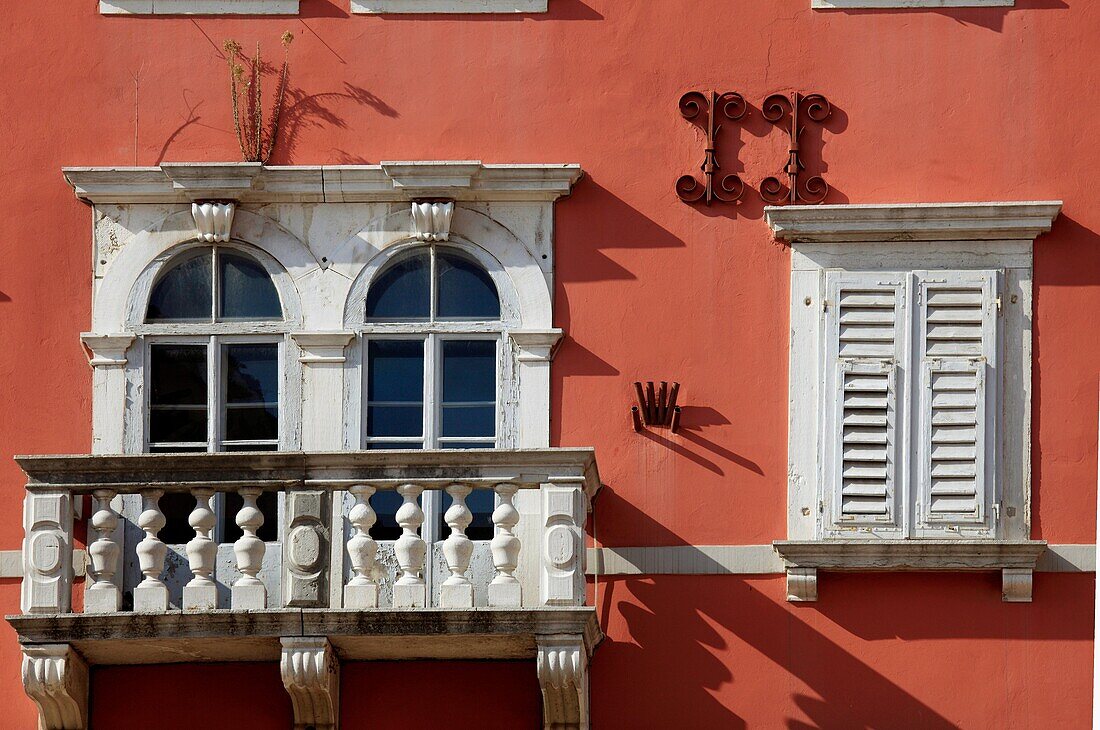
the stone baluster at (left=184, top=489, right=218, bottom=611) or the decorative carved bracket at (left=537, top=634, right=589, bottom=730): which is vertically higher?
the stone baluster at (left=184, top=489, right=218, bottom=611)

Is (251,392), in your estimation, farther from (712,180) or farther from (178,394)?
(712,180)

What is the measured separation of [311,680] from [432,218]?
317 cm

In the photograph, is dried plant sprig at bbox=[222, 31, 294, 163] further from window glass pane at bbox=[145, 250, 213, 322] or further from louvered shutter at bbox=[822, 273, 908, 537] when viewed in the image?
louvered shutter at bbox=[822, 273, 908, 537]

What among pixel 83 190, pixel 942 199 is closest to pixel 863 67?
pixel 942 199

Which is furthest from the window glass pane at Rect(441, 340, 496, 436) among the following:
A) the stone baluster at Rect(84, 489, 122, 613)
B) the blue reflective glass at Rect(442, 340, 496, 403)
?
the stone baluster at Rect(84, 489, 122, 613)

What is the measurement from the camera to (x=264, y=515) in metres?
14.7

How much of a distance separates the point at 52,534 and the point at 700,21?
5.42 m

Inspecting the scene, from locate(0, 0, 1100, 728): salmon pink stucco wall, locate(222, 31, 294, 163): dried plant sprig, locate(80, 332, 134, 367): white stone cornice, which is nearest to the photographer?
locate(0, 0, 1100, 728): salmon pink stucco wall

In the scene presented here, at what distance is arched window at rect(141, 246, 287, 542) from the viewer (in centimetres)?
1471

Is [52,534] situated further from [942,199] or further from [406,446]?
[942,199]

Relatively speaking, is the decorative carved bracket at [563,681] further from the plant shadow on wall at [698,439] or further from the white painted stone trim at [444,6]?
the white painted stone trim at [444,6]

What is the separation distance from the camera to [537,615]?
13.4 metres

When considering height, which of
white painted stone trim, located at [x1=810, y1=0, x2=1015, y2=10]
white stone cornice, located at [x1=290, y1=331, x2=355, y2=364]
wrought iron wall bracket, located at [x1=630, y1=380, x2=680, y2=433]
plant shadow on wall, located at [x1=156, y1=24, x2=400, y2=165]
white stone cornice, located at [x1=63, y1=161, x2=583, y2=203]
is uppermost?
white painted stone trim, located at [x1=810, y1=0, x2=1015, y2=10]

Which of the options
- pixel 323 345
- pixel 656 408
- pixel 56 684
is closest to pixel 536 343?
pixel 656 408
